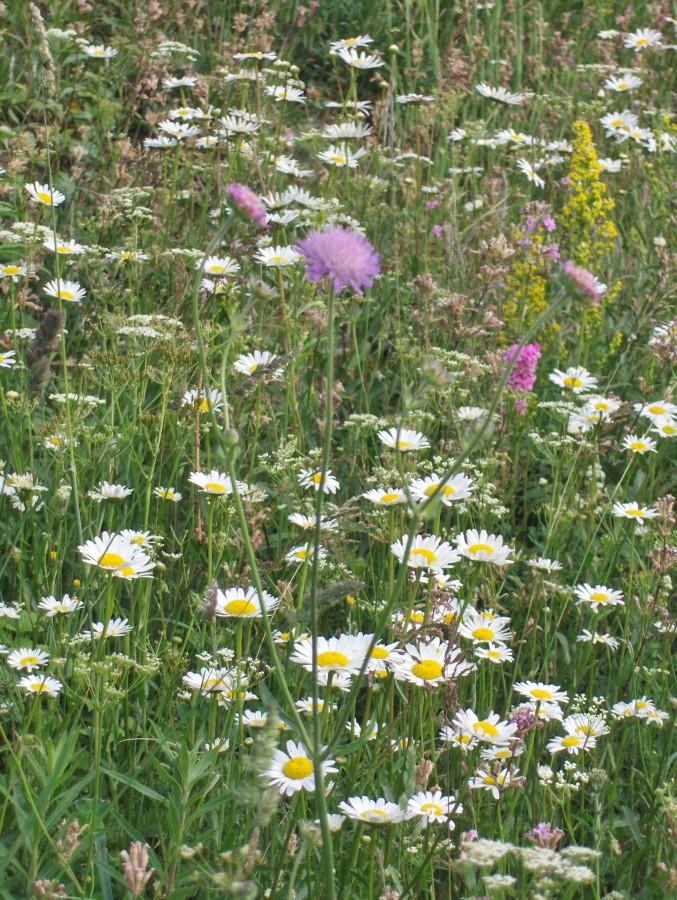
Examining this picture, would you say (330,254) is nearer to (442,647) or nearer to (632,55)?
(442,647)

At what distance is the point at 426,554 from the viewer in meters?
1.99

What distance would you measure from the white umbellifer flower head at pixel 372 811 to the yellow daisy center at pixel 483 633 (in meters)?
0.44

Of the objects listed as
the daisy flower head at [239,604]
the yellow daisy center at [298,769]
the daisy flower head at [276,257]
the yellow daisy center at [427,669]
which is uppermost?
the daisy flower head at [276,257]

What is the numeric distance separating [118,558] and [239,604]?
21cm

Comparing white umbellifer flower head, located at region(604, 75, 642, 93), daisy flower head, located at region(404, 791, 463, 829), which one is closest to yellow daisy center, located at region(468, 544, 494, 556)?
daisy flower head, located at region(404, 791, 463, 829)

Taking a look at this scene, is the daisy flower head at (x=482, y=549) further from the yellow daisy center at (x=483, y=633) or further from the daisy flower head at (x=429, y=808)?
the daisy flower head at (x=429, y=808)

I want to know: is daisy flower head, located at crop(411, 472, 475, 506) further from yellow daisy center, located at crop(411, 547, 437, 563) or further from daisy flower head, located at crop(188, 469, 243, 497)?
daisy flower head, located at crop(188, 469, 243, 497)

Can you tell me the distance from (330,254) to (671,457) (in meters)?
2.24

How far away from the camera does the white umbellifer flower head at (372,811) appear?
1547mm

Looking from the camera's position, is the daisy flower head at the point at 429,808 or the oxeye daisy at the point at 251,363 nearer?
the daisy flower head at the point at 429,808

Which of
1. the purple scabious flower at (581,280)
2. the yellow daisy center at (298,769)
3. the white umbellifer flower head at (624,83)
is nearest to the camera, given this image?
the purple scabious flower at (581,280)

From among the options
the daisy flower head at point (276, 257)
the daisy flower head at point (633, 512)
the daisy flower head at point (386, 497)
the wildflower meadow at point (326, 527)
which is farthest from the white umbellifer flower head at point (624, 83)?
the daisy flower head at point (386, 497)

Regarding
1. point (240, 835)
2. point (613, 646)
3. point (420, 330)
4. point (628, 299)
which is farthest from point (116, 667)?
point (628, 299)

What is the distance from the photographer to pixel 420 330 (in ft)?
11.2
